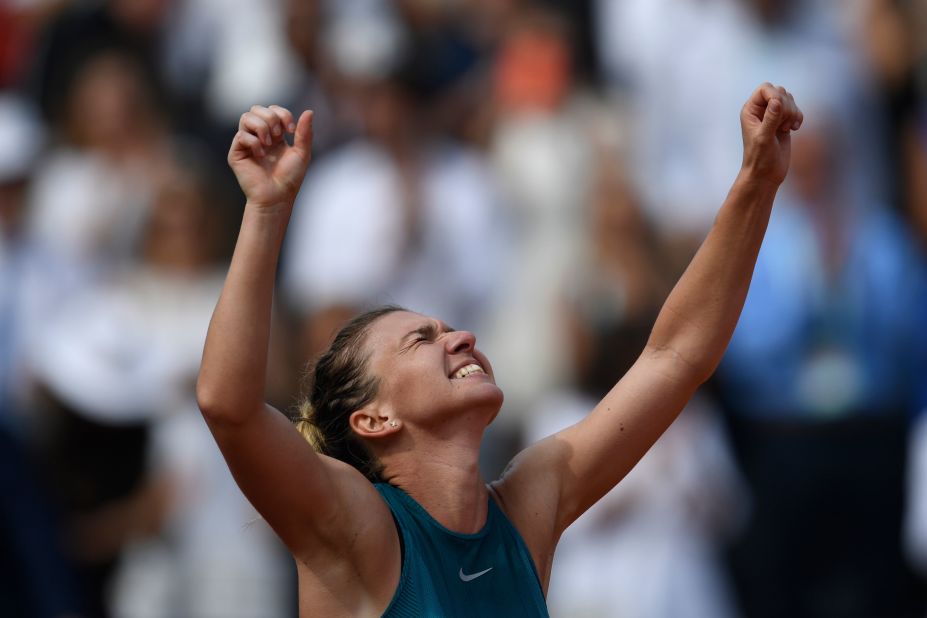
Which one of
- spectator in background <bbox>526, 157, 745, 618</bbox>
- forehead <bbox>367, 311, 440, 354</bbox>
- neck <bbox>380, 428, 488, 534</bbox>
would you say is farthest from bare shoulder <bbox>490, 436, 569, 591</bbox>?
spectator in background <bbox>526, 157, 745, 618</bbox>

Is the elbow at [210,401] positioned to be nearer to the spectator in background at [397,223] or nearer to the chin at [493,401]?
the chin at [493,401]

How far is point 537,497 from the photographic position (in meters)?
3.67

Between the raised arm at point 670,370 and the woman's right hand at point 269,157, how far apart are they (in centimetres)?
93

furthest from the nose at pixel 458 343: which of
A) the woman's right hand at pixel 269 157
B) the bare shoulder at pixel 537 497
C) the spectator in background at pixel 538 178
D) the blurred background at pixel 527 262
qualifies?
the spectator in background at pixel 538 178

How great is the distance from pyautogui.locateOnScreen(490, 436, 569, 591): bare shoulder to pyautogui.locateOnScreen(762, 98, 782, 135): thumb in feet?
2.68

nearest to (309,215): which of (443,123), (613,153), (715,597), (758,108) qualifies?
(443,123)

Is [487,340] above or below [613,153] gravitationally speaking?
below

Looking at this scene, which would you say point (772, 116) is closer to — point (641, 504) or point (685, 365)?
point (685, 365)

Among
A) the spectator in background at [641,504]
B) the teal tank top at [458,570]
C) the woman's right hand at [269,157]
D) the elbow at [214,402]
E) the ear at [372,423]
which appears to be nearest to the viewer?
the elbow at [214,402]

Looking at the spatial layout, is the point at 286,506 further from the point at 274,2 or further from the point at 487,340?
the point at 274,2

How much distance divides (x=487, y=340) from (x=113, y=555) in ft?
6.65

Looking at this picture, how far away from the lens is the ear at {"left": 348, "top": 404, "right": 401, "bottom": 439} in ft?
11.4

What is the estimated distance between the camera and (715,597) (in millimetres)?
7227

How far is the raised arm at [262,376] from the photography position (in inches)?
119
